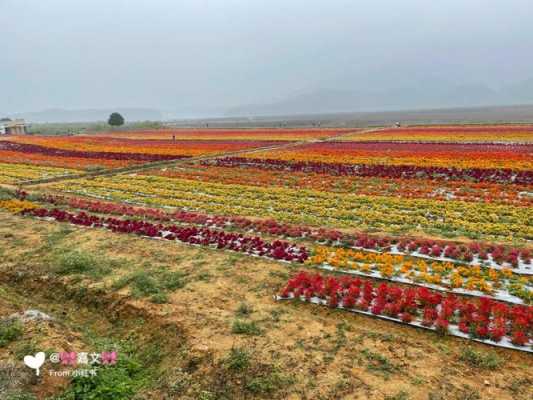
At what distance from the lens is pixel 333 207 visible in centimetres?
1803

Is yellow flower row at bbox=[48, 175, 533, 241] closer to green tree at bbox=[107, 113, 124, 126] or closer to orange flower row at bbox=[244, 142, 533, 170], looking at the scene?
orange flower row at bbox=[244, 142, 533, 170]

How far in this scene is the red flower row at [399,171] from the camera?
22.7 m

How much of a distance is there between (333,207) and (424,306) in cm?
950

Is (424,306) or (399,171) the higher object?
(399,171)

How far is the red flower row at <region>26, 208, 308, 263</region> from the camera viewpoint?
484 inches

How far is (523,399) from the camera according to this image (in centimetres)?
608

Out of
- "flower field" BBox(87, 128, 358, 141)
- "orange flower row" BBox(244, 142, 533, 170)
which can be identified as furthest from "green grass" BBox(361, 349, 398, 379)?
"flower field" BBox(87, 128, 358, 141)

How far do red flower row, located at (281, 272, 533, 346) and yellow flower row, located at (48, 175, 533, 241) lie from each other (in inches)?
211

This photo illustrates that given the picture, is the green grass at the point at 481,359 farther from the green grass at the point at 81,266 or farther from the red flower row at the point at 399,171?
the red flower row at the point at 399,171

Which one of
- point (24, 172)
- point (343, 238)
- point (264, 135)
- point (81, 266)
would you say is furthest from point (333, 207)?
point (264, 135)

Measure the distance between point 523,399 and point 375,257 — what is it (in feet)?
18.2

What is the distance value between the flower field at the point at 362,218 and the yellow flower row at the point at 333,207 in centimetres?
7

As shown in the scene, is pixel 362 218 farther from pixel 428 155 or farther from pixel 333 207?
pixel 428 155

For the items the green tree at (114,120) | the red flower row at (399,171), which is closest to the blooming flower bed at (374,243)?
the red flower row at (399,171)
